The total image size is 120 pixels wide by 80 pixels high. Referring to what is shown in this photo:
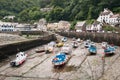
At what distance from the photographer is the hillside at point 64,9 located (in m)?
101

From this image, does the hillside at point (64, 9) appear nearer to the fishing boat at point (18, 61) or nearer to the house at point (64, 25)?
the house at point (64, 25)

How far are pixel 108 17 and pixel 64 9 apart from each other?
→ 3267 centimetres

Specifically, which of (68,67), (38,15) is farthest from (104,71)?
(38,15)

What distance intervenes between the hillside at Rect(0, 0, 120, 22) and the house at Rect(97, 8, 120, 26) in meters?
4.79

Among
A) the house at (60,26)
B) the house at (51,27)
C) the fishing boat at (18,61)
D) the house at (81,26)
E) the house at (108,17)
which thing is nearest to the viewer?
the fishing boat at (18,61)

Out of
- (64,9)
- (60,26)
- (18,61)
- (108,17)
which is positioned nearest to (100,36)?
(18,61)

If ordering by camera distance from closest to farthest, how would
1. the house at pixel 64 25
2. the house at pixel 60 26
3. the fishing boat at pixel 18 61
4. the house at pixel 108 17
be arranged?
1. the fishing boat at pixel 18 61
2. the house at pixel 108 17
3. the house at pixel 64 25
4. the house at pixel 60 26

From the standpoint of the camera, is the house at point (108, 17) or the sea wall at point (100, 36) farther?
the house at point (108, 17)

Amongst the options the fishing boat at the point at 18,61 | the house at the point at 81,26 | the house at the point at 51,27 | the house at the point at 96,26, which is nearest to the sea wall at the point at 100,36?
the house at the point at 81,26

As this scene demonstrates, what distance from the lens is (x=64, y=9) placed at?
122562 millimetres

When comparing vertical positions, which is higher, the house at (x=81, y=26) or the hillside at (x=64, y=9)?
the hillside at (x=64, y=9)

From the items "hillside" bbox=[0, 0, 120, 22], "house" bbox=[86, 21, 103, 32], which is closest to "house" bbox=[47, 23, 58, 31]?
"hillside" bbox=[0, 0, 120, 22]

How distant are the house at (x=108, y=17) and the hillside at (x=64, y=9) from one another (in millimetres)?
4787

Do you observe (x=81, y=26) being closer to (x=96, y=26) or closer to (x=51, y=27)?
(x=96, y=26)
